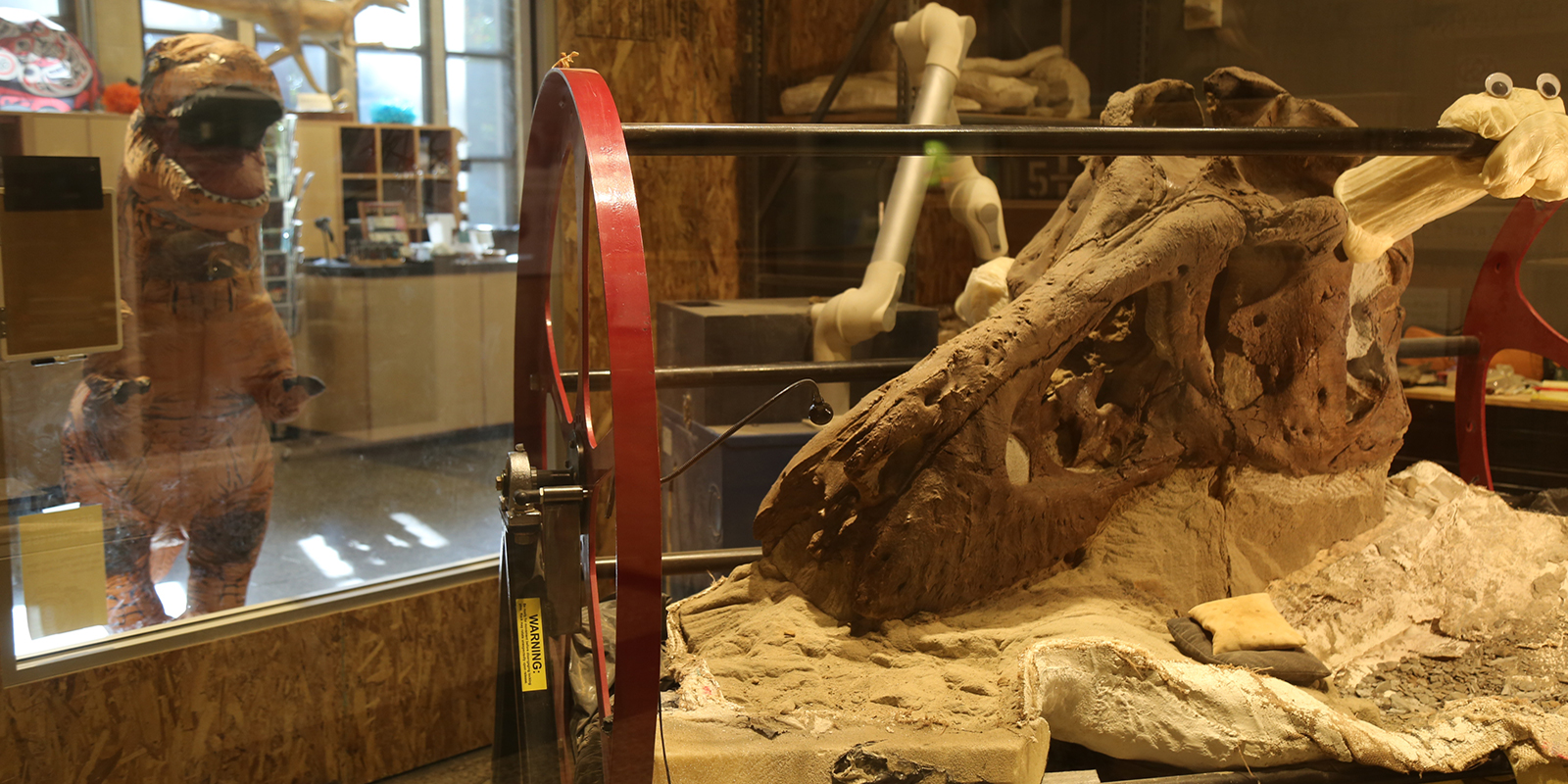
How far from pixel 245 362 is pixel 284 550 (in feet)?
1.79

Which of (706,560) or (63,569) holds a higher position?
(706,560)

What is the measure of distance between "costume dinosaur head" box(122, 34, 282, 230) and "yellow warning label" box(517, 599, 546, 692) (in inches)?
68.5

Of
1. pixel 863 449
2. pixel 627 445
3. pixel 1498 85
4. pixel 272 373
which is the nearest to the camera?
pixel 627 445

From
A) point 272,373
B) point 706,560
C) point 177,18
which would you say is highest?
point 177,18

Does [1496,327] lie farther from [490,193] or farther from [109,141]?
[109,141]

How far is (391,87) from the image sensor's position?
3.01 metres

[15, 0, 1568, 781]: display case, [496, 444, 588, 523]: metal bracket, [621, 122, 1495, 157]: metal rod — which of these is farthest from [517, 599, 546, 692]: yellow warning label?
[621, 122, 1495, 157]: metal rod

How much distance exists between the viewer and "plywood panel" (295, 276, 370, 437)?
291 cm

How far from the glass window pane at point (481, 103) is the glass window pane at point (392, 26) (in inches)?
4.7

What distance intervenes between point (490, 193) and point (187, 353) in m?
0.97

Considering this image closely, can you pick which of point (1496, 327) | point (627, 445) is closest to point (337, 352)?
point (627, 445)

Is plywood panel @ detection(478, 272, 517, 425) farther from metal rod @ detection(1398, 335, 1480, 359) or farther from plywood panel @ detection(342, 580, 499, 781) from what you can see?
metal rod @ detection(1398, 335, 1480, 359)

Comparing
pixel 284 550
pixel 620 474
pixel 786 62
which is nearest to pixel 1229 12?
pixel 786 62

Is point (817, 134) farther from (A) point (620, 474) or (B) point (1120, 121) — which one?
(B) point (1120, 121)
